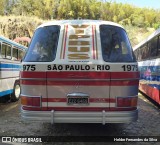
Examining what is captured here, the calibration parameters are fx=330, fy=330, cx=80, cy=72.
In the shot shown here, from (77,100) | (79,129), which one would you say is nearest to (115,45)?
(77,100)

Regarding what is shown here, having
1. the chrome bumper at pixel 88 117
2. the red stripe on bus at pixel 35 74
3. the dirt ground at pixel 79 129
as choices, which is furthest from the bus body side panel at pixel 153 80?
the red stripe on bus at pixel 35 74

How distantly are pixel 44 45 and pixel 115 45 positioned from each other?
149cm

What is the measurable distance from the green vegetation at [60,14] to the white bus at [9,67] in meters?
32.3

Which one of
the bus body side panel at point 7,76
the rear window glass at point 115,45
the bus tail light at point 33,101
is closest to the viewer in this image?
the bus tail light at point 33,101

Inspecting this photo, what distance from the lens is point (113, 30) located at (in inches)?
283

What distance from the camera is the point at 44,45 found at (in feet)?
22.8

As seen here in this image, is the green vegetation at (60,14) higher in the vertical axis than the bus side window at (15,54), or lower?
higher

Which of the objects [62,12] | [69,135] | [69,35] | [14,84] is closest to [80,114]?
[69,135]

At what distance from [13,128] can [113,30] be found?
3.38 m

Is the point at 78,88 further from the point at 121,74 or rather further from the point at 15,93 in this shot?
the point at 15,93

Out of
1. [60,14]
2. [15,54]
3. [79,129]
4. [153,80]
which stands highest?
[60,14]

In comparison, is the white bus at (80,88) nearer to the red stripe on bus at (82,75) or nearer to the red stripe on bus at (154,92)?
the red stripe on bus at (82,75)

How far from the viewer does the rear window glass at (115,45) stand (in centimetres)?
676

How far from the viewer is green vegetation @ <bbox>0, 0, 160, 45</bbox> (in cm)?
4677
